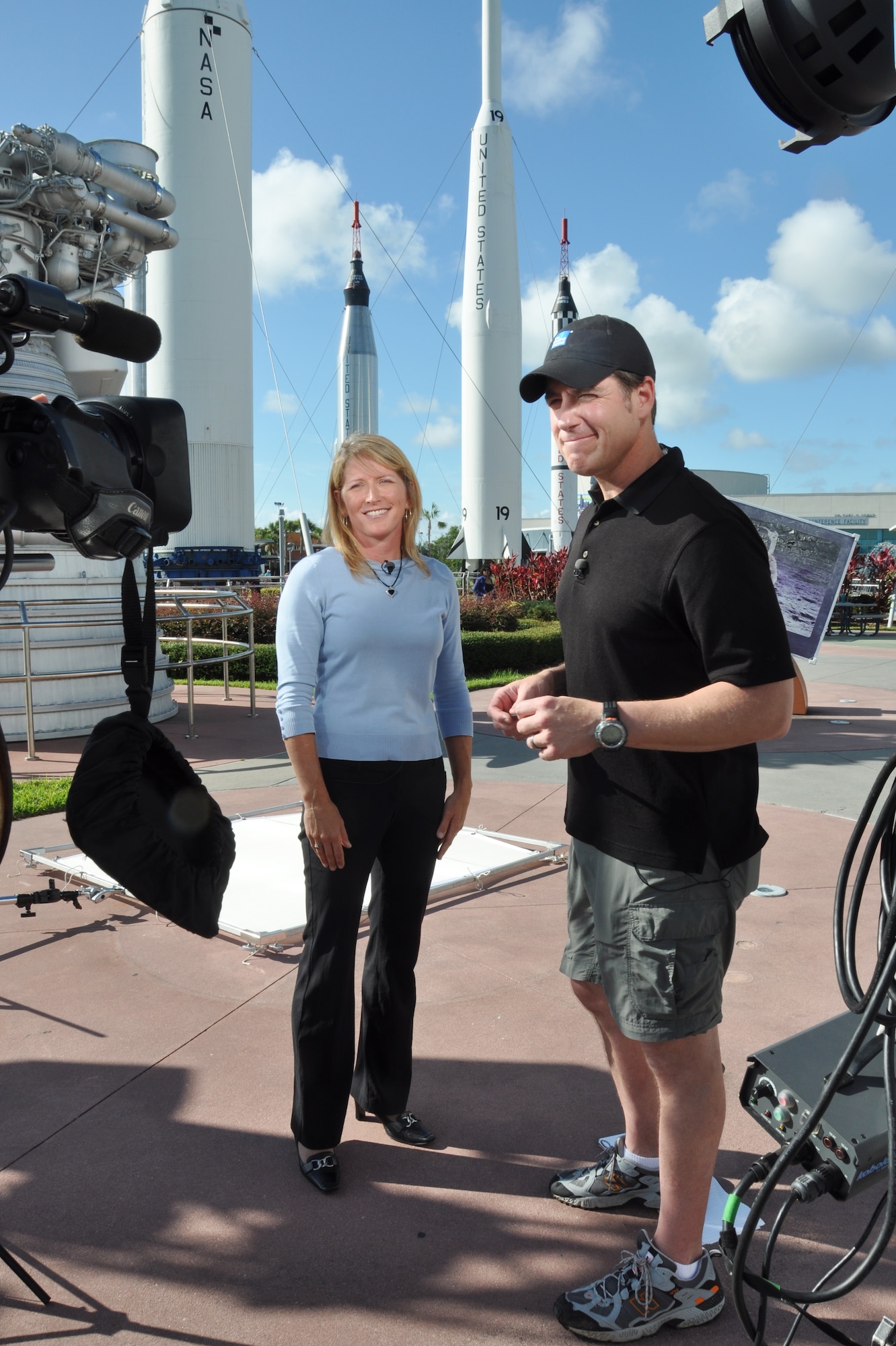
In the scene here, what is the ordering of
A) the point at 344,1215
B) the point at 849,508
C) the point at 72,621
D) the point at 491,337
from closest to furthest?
the point at 344,1215 < the point at 72,621 < the point at 491,337 < the point at 849,508

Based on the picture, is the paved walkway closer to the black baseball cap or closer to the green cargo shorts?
the green cargo shorts

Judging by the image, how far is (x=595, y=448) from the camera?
210 centimetres

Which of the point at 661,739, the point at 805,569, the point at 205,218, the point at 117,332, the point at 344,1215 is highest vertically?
the point at 205,218

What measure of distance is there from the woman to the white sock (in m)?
0.59

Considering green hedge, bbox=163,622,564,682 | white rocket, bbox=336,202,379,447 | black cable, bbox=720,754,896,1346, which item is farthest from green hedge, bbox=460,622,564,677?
white rocket, bbox=336,202,379,447

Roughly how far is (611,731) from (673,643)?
0.28 meters

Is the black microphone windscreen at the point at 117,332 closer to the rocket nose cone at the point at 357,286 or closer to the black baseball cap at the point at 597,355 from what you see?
the black baseball cap at the point at 597,355

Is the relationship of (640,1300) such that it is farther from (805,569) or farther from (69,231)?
(69,231)

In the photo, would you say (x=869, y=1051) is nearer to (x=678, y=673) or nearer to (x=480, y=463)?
(x=678, y=673)

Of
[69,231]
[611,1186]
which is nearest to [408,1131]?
[611,1186]

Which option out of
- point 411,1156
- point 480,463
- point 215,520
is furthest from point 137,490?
point 480,463

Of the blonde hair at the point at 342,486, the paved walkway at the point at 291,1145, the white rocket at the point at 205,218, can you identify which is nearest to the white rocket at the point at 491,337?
the white rocket at the point at 205,218

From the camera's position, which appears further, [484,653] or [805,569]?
[484,653]

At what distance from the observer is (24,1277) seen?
201 cm
